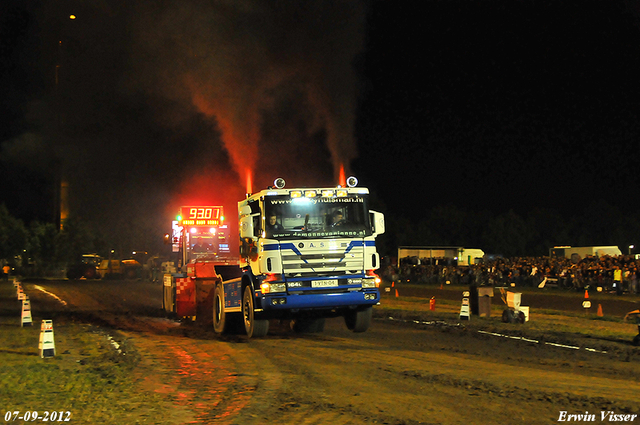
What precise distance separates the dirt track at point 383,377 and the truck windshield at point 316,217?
2.40 meters

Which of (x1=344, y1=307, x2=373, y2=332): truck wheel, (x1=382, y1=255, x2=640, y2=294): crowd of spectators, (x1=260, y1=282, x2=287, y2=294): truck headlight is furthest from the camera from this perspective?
(x1=382, y1=255, x2=640, y2=294): crowd of spectators

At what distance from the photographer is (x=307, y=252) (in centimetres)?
1439

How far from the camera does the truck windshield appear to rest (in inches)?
570

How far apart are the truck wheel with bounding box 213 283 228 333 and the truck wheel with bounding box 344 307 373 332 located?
3038 millimetres

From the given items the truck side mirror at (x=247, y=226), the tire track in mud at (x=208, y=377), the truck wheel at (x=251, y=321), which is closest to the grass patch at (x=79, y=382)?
the tire track in mud at (x=208, y=377)

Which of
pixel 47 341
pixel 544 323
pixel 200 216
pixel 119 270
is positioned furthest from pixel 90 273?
pixel 47 341

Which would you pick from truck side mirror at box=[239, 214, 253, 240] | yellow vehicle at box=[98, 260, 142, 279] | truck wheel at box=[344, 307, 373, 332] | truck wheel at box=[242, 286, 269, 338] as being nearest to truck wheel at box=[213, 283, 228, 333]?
truck wheel at box=[242, 286, 269, 338]

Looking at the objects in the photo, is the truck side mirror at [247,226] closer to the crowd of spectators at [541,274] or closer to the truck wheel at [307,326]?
the truck wheel at [307,326]

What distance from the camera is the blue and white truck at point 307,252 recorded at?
1427 centimetres

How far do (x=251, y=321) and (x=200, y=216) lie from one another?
9488mm

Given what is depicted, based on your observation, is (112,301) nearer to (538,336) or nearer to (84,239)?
(538,336)

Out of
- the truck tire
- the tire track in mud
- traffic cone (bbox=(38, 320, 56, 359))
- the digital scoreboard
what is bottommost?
the tire track in mud

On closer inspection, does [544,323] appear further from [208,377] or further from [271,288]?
[208,377]

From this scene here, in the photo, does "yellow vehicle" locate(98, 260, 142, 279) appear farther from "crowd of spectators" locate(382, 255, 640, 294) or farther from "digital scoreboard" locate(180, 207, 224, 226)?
"digital scoreboard" locate(180, 207, 224, 226)
